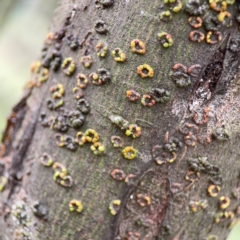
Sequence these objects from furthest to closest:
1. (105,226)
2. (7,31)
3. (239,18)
Result: (7,31) < (105,226) < (239,18)

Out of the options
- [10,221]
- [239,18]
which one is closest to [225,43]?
[239,18]

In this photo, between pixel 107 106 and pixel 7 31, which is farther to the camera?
pixel 7 31

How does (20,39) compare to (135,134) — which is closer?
(135,134)

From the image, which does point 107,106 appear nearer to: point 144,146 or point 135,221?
point 144,146

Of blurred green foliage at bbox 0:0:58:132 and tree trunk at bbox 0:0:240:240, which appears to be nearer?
tree trunk at bbox 0:0:240:240

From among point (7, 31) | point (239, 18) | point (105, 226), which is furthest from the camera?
point (7, 31)

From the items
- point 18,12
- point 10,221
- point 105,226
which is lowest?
point 10,221

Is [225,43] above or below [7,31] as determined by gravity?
above

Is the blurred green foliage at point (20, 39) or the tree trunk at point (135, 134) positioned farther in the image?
the blurred green foliage at point (20, 39)
